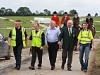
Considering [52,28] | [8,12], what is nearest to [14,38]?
[52,28]

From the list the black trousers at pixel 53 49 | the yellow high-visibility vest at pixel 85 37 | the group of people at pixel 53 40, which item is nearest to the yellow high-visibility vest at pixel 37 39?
the group of people at pixel 53 40

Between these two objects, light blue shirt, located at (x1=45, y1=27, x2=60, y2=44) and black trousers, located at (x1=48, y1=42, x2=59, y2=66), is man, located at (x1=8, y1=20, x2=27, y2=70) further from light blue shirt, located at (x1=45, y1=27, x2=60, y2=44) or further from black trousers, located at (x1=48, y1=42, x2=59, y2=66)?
black trousers, located at (x1=48, y1=42, x2=59, y2=66)

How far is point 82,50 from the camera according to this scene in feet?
51.1

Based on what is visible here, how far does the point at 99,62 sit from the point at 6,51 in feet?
16.0

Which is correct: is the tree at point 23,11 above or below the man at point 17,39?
below

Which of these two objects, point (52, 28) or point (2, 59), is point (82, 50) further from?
point (2, 59)

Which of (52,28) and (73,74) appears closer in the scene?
(73,74)

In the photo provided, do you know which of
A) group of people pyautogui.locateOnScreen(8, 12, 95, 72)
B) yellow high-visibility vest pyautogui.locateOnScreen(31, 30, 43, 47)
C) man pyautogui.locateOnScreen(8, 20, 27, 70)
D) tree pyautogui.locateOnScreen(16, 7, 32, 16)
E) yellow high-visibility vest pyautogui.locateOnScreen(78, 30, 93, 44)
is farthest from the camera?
tree pyautogui.locateOnScreen(16, 7, 32, 16)

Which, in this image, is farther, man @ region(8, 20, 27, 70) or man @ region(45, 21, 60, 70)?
man @ region(45, 21, 60, 70)

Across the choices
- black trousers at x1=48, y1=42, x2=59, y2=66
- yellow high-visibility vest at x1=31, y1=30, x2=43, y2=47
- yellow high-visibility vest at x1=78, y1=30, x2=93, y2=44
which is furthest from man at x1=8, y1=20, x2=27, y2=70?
yellow high-visibility vest at x1=78, y1=30, x2=93, y2=44

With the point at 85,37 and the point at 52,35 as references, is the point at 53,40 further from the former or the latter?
the point at 85,37

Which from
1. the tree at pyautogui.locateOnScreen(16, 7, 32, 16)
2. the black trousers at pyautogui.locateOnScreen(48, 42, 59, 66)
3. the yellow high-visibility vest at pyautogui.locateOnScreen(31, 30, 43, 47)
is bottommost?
the tree at pyautogui.locateOnScreen(16, 7, 32, 16)

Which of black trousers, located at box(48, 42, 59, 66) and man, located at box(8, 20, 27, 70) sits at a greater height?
man, located at box(8, 20, 27, 70)

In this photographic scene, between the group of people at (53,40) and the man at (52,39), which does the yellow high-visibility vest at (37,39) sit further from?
the man at (52,39)
